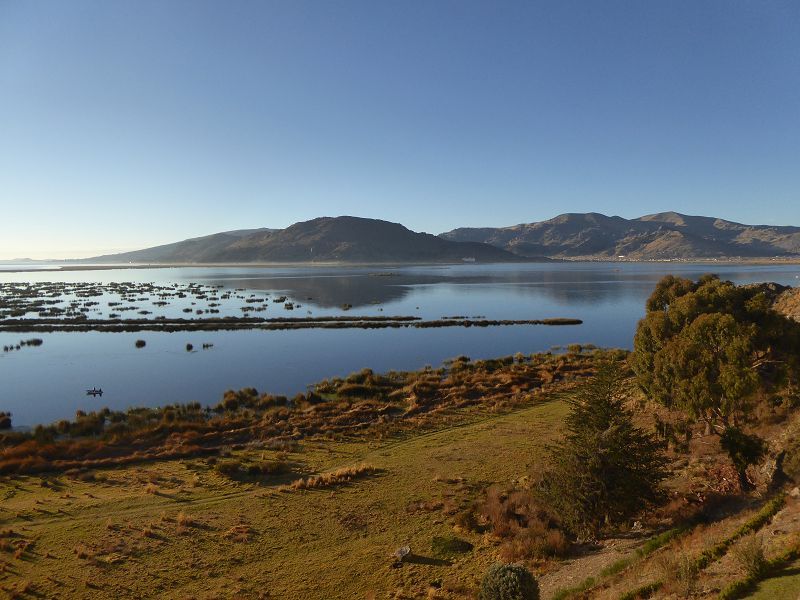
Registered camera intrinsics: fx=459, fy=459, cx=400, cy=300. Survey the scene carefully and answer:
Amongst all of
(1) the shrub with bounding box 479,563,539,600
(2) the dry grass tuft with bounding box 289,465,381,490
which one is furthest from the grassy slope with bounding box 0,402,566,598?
(1) the shrub with bounding box 479,563,539,600

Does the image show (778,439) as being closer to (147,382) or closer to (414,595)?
(414,595)

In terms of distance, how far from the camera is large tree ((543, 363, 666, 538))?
15.6 m

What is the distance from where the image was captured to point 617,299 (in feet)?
368

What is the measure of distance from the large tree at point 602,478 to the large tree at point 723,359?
374 cm

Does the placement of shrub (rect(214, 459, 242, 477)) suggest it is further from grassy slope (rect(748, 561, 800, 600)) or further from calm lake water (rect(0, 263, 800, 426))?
grassy slope (rect(748, 561, 800, 600))

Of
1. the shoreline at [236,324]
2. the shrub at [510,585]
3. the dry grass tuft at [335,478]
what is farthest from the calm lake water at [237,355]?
the shrub at [510,585]

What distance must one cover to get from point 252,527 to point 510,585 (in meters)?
10.5

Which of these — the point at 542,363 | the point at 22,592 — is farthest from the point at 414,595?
the point at 542,363

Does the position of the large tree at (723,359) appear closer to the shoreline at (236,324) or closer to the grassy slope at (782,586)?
the grassy slope at (782,586)

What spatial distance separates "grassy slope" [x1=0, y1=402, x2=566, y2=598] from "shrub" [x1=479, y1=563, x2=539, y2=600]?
7.80 feet

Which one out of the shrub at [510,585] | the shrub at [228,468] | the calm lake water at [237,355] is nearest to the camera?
the shrub at [510,585]

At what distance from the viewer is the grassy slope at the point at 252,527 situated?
1410 cm

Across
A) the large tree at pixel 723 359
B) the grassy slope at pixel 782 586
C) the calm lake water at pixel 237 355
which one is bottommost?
the calm lake water at pixel 237 355

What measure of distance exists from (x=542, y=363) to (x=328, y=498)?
110ft
